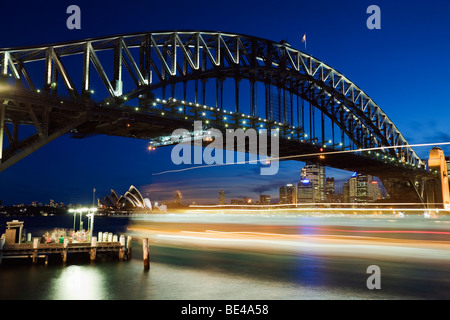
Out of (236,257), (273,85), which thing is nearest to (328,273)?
(236,257)

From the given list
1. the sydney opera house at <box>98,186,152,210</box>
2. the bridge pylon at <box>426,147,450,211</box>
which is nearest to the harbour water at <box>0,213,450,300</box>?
the bridge pylon at <box>426,147,450,211</box>

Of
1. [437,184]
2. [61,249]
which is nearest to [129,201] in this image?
[437,184]

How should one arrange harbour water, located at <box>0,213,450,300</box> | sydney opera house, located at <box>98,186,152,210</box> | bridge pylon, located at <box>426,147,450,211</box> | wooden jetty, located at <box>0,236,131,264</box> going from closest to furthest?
harbour water, located at <box>0,213,450,300</box>
wooden jetty, located at <box>0,236,131,264</box>
bridge pylon, located at <box>426,147,450,211</box>
sydney opera house, located at <box>98,186,152,210</box>

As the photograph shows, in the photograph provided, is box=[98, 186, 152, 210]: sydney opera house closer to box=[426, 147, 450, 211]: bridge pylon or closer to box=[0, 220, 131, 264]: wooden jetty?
box=[426, 147, 450, 211]: bridge pylon

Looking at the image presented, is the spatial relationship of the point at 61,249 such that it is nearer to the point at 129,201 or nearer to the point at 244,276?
the point at 244,276

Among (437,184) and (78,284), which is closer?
(78,284)

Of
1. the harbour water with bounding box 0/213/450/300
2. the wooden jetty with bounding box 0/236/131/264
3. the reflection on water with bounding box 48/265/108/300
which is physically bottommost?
the reflection on water with bounding box 48/265/108/300

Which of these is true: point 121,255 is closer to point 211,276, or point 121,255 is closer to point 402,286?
point 211,276

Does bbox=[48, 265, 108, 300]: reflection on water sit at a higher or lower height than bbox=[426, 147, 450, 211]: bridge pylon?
lower

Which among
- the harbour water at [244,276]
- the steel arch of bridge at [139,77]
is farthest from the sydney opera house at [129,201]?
the harbour water at [244,276]
